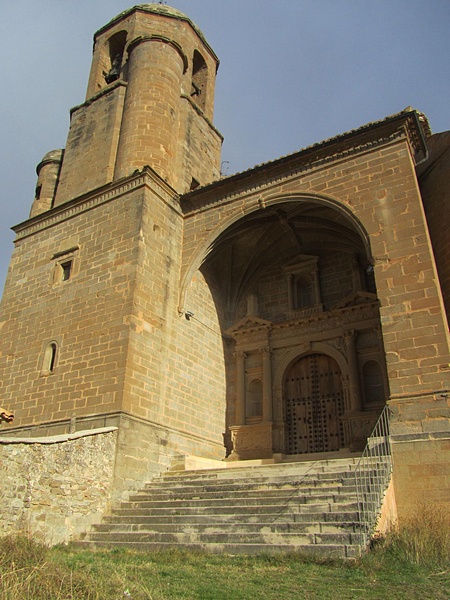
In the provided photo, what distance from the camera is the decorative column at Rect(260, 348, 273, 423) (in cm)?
1306

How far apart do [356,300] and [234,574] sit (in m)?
8.55

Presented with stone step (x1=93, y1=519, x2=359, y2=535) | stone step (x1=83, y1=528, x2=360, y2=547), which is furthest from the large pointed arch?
stone step (x1=83, y1=528, x2=360, y2=547)

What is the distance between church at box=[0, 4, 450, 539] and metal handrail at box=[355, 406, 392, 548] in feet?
0.69

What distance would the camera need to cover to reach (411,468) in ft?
25.9

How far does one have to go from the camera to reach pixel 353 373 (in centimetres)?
1238

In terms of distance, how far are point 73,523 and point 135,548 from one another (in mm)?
1620

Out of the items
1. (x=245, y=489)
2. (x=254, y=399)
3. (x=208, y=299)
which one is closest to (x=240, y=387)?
(x=254, y=399)

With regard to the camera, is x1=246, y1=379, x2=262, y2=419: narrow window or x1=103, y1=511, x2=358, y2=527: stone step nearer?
x1=103, y1=511, x2=358, y2=527: stone step

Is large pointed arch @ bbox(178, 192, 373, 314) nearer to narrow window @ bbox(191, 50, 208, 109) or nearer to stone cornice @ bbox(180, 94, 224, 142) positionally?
stone cornice @ bbox(180, 94, 224, 142)

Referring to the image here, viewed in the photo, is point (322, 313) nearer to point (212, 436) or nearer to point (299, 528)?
point (212, 436)

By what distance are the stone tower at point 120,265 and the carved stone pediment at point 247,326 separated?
1577 mm

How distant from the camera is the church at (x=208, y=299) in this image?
897 centimetres

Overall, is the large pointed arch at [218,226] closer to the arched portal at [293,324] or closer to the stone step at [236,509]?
the arched portal at [293,324]

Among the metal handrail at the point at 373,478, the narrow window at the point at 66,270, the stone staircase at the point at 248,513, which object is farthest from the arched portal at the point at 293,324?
the stone staircase at the point at 248,513
